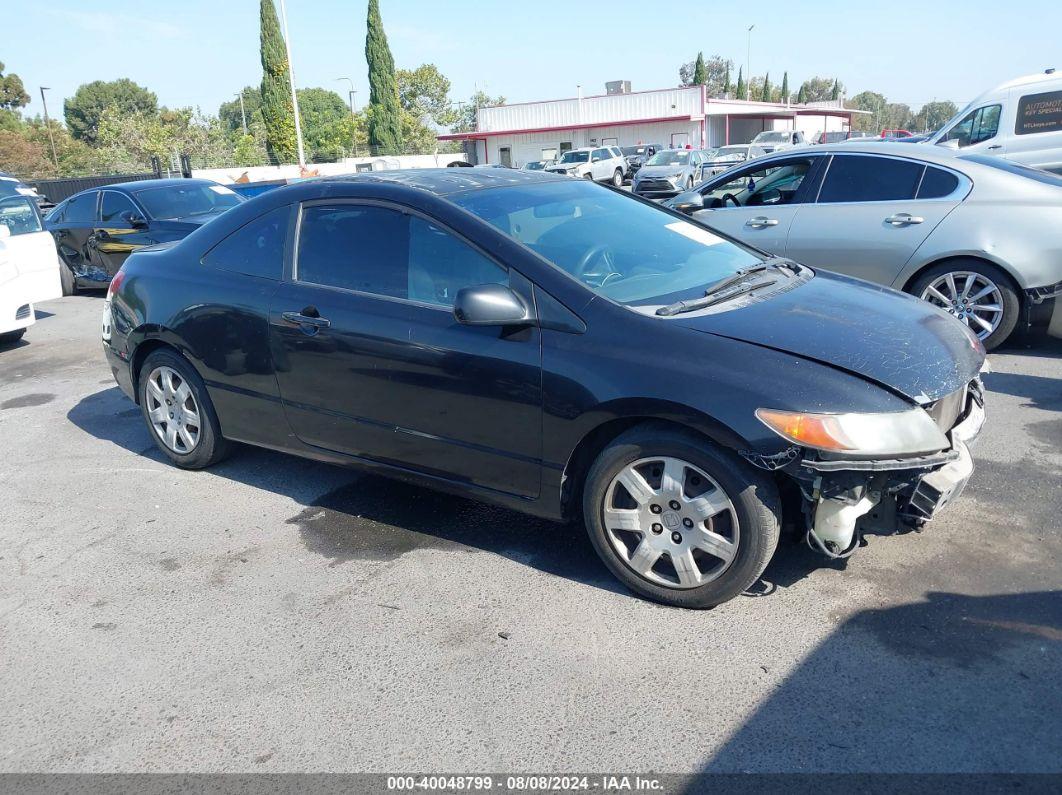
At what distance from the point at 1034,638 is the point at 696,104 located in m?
50.4

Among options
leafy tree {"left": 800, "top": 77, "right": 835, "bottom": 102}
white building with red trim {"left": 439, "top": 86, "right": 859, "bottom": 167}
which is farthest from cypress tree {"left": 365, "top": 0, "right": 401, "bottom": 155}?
leafy tree {"left": 800, "top": 77, "right": 835, "bottom": 102}

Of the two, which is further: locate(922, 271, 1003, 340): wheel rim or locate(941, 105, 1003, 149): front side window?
locate(941, 105, 1003, 149): front side window

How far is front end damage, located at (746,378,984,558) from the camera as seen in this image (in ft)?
9.75

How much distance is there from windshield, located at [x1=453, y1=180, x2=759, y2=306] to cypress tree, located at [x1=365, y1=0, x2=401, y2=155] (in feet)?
166

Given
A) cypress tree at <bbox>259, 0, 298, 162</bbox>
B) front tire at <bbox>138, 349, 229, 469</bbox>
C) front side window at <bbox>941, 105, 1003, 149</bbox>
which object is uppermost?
cypress tree at <bbox>259, 0, 298, 162</bbox>

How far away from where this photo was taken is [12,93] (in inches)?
2798

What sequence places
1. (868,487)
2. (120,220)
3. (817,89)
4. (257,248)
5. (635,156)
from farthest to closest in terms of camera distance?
(817,89), (635,156), (120,220), (257,248), (868,487)

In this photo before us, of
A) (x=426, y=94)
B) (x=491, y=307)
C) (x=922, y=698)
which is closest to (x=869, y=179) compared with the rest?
(x=491, y=307)

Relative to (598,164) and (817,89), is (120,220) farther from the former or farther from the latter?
(817,89)

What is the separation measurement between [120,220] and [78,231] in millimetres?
999

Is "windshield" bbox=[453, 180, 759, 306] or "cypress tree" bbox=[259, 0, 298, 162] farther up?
"cypress tree" bbox=[259, 0, 298, 162]

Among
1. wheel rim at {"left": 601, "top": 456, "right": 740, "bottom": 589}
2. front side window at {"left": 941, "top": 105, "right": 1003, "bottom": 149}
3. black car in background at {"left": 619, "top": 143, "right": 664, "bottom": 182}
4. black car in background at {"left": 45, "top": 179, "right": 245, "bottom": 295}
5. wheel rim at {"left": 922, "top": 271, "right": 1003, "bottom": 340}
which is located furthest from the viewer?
black car in background at {"left": 619, "top": 143, "right": 664, "bottom": 182}

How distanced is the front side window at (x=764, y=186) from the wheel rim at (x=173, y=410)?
4998 mm

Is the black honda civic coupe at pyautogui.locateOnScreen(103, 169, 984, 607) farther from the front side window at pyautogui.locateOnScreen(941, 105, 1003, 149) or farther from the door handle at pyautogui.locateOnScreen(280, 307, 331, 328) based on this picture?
the front side window at pyautogui.locateOnScreen(941, 105, 1003, 149)
